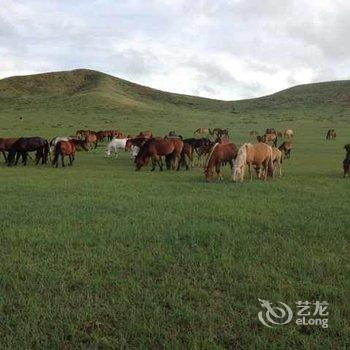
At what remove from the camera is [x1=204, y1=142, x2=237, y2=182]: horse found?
17.5 metres

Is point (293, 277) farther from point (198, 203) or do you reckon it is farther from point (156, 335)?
point (198, 203)

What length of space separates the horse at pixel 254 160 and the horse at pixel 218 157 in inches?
31.6

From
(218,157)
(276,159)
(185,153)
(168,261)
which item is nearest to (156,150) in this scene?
(185,153)

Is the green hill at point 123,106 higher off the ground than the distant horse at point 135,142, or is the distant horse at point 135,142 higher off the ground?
the green hill at point 123,106

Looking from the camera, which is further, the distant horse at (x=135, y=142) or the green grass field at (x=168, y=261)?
the distant horse at (x=135, y=142)

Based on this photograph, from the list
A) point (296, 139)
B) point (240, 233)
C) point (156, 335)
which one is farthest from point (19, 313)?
point (296, 139)

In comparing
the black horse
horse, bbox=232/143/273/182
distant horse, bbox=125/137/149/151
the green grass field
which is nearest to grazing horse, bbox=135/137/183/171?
the green grass field

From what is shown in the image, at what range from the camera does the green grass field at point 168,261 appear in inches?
214

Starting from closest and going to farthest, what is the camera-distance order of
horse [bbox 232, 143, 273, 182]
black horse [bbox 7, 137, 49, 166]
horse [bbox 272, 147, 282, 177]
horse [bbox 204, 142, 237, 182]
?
horse [bbox 232, 143, 273, 182]
horse [bbox 204, 142, 237, 182]
horse [bbox 272, 147, 282, 177]
black horse [bbox 7, 137, 49, 166]

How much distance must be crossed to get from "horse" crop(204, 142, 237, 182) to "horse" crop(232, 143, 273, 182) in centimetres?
80

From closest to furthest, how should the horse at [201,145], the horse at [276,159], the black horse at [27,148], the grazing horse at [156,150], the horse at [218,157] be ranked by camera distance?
the horse at [218,157]
the horse at [276,159]
the grazing horse at [156,150]
the horse at [201,145]
the black horse at [27,148]

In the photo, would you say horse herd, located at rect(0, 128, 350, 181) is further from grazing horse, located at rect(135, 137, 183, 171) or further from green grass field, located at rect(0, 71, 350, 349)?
green grass field, located at rect(0, 71, 350, 349)

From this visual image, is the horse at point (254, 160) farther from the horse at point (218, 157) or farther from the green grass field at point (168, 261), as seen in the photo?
the horse at point (218, 157)

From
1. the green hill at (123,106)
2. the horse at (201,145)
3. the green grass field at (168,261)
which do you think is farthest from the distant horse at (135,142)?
the green hill at (123,106)
